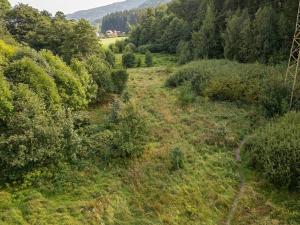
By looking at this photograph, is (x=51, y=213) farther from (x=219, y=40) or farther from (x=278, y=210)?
(x=219, y=40)

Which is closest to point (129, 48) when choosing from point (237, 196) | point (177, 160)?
point (177, 160)

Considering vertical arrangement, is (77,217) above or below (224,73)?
below

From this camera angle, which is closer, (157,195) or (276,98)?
(157,195)

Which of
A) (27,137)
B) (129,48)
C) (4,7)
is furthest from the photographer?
(129,48)

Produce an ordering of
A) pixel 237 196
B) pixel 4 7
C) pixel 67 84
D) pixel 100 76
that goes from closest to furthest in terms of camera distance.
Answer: pixel 237 196
pixel 67 84
pixel 100 76
pixel 4 7

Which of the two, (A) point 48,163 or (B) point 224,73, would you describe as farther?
(B) point 224,73

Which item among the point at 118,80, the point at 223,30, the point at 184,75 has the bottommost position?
the point at 184,75

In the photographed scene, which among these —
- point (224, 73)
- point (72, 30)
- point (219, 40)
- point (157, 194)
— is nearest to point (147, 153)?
point (157, 194)

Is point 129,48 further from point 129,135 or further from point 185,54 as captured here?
point 129,135
